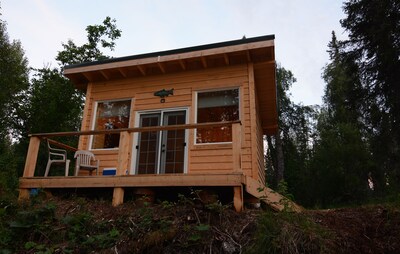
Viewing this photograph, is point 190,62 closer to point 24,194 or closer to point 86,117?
point 86,117

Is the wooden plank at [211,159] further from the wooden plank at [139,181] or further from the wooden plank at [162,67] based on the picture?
the wooden plank at [162,67]

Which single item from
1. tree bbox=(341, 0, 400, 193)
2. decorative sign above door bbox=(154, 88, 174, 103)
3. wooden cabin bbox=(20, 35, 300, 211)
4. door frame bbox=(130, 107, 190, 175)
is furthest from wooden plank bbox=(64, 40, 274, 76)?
tree bbox=(341, 0, 400, 193)

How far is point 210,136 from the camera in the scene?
21.8 feet

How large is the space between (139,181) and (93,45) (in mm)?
14584

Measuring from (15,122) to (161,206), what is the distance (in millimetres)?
13491

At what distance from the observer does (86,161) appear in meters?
6.81

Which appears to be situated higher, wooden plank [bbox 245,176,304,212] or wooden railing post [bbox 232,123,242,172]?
wooden railing post [bbox 232,123,242,172]

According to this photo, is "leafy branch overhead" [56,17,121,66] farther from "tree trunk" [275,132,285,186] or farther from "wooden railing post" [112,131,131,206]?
"wooden railing post" [112,131,131,206]

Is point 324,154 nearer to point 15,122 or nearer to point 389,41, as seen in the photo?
point 389,41

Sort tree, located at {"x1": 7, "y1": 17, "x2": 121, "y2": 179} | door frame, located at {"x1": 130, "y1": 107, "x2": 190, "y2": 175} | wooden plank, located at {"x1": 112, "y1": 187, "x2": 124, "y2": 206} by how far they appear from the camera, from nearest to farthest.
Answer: wooden plank, located at {"x1": 112, "y1": 187, "x2": 124, "y2": 206} → door frame, located at {"x1": 130, "y1": 107, "x2": 190, "y2": 175} → tree, located at {"x1": 7, "y1": 17, "x2": 121, "y2": 179}

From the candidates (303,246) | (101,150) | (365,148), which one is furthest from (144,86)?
(365,148)

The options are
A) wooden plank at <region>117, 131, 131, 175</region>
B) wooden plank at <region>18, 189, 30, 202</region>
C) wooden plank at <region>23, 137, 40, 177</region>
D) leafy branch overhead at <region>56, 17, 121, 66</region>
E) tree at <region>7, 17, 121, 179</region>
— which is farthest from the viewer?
leafy branch overhead at <region>56, 17, 121, 66</region>

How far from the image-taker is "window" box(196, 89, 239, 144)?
6.65 meters

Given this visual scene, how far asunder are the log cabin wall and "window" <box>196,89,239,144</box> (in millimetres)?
139
